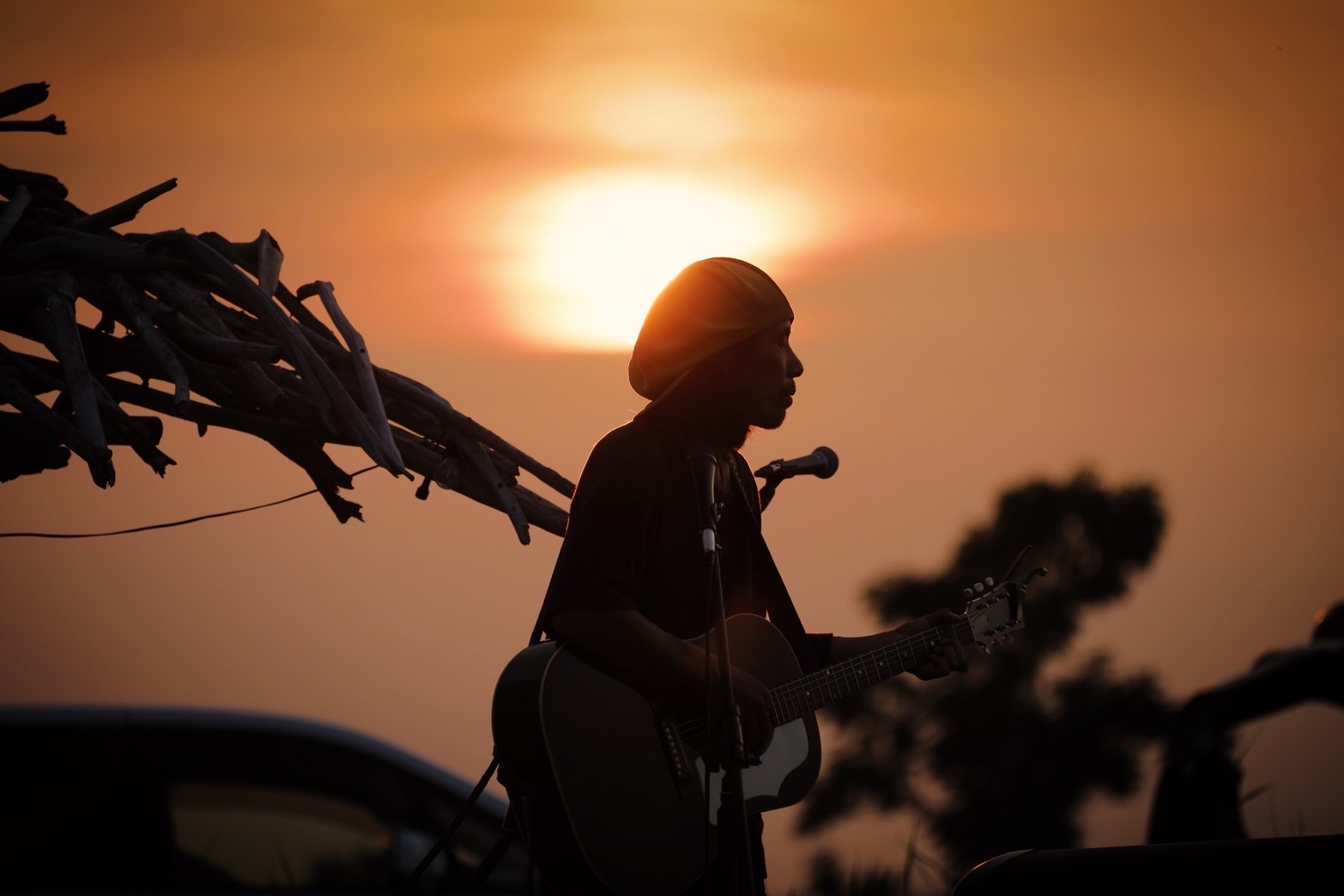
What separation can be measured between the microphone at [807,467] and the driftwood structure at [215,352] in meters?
3.09

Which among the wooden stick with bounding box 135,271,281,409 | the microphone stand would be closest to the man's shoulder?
the microphone stand

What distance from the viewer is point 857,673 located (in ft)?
11.8

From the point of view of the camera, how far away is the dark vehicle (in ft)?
14.4

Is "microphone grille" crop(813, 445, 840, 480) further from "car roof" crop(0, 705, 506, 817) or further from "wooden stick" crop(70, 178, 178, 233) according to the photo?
"wooden stick" crop(70, 178, 178, 233)

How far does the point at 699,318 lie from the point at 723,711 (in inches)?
39.2

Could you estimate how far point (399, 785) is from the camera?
4.78 meters

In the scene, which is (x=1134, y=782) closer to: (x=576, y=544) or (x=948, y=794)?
(x=948, y=794)

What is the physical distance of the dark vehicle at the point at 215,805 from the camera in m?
4.39

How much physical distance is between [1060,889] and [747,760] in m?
0.85

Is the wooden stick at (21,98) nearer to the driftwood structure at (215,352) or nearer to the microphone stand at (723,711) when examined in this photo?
the driftwood structure at (215,352)

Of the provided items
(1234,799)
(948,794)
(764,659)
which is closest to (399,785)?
(764,659)

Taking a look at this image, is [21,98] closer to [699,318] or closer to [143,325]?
[143,325]

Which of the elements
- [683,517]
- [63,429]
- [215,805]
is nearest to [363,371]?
[63,429]

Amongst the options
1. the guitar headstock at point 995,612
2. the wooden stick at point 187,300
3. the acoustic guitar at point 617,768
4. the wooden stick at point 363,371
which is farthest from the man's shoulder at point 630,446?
the wooden stick at point 187,300
